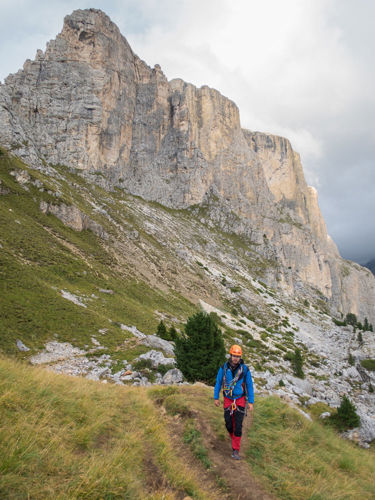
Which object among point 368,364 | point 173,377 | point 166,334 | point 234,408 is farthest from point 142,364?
point 368,364

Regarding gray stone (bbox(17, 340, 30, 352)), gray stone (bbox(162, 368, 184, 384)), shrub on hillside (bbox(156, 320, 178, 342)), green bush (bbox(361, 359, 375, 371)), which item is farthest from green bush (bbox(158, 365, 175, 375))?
green bush (bbox(361, 359, 375, 371))

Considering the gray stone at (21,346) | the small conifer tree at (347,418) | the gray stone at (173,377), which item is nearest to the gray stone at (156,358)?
the gray stone at (173,377)

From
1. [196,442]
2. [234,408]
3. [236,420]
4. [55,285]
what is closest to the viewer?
[196,442]

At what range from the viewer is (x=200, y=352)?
12953mm

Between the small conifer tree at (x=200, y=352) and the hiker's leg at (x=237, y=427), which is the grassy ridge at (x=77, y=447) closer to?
the hiker's leg at (x=237, y=427)

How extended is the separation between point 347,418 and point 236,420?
7831 millimetres

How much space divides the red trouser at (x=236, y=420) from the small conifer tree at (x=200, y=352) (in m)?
6.99

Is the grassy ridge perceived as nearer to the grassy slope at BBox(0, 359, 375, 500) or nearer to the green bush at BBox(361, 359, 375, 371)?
the grassy slope at BBox(0, 359, 375, 500)

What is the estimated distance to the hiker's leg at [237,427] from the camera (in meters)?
5.59

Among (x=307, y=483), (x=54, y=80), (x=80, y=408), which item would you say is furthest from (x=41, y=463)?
(x=54, y=80)

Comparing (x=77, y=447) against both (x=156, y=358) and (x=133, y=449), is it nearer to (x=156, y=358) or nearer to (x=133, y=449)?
(x=133, y=449)

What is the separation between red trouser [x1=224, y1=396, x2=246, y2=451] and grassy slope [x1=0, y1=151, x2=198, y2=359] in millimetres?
11047

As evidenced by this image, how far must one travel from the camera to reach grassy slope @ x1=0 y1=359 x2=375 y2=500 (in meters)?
3.15

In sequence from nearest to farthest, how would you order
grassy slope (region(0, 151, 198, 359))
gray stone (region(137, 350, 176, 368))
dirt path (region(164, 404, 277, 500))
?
dirt path (region(164, 404, 277, 500)) → gray stone (region(137, 350, 176, 368)) → grassy slope (region(0, 151, 198, 359))
